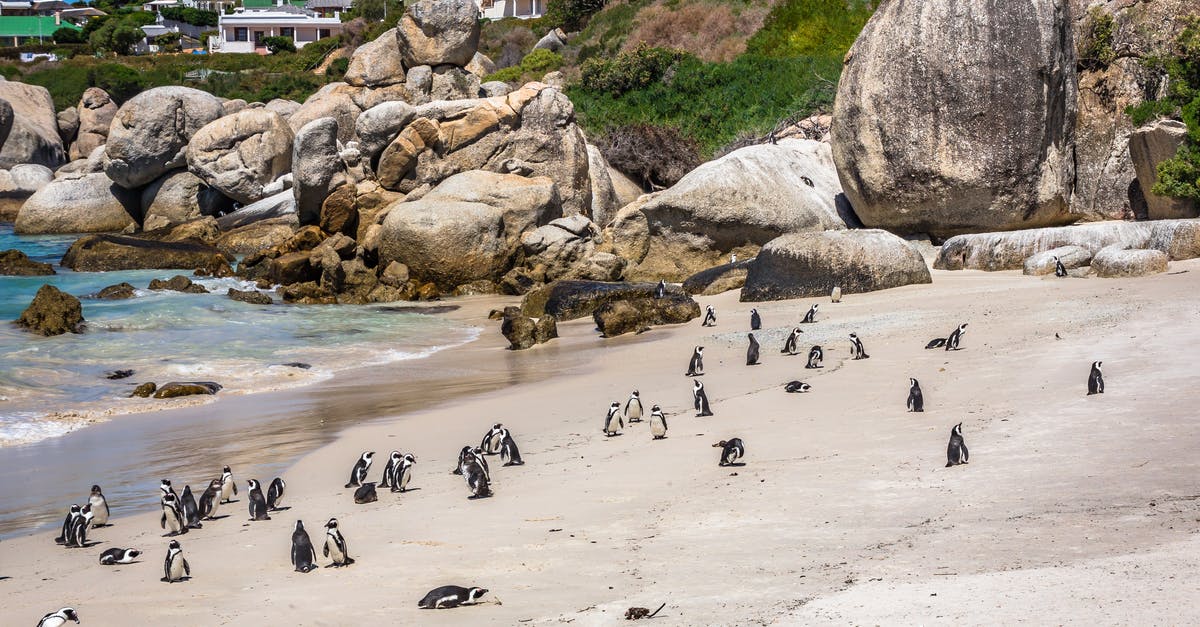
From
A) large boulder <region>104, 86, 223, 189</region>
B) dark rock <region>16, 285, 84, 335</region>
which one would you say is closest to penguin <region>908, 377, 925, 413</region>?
dark rock <region>16, 285, 84, 335</region>

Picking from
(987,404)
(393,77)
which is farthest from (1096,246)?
(393,77)

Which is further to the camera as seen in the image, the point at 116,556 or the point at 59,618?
the point at 116,556

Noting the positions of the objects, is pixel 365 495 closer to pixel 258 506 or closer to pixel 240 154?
pixel 258 506

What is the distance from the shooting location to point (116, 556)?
7719 mm

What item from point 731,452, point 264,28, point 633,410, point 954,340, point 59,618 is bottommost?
point 59,618

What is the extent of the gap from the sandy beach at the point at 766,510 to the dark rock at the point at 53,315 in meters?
6.90

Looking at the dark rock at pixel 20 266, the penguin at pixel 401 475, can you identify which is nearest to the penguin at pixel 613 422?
the penguin at pixel 401 475

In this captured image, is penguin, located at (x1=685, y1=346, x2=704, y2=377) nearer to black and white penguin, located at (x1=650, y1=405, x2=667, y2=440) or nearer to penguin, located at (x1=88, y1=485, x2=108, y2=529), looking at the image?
black and white penguin, located at (x1=650, y1=405, x2=667, y2=440)

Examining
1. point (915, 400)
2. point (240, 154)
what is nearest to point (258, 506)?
point (915, 400)

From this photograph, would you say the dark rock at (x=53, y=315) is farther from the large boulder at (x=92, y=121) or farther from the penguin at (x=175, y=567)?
the large boulder at (x=92, y=121)

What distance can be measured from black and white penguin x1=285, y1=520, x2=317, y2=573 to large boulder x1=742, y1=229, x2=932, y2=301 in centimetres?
1218

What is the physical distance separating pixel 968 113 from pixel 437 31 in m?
20.2

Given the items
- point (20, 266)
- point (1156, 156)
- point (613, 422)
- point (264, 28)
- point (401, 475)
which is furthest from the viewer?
point (264, 28)

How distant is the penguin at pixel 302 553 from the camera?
7121 mm
